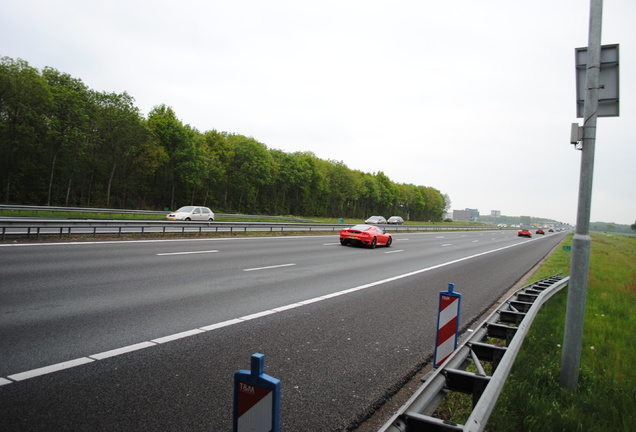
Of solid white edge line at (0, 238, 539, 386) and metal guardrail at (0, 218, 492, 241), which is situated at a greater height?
metal guardrail at (0, 218, 492, 241)

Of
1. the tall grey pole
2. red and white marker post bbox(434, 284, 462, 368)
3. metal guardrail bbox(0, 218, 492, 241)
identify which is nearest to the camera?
the tall grey pole

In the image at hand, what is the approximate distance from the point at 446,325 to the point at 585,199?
6.81ft

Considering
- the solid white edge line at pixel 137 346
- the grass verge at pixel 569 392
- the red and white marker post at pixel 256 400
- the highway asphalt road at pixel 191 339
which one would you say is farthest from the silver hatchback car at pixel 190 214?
the red and white marker post at pixel 256 400

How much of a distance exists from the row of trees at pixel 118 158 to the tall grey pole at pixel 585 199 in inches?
1870

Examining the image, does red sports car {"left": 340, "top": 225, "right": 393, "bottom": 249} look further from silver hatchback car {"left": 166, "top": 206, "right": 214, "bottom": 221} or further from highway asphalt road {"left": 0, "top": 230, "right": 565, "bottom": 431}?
silver hatchback car {"left": 166, "top": 206, "right": 214, "bottom": 221}

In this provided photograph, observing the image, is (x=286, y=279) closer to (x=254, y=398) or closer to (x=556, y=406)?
(x=556, y=406)

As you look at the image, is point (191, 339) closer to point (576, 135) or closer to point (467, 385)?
point (467, 385)

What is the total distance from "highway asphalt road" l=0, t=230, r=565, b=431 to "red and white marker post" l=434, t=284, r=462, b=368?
416 mm

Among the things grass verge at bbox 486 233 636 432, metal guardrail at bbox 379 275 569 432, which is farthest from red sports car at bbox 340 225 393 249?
metal guardrail at bbox 379 275 569 432

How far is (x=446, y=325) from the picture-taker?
15.4 feet

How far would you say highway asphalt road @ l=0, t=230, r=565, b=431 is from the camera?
332 centimetres

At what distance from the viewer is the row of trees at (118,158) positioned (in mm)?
39312

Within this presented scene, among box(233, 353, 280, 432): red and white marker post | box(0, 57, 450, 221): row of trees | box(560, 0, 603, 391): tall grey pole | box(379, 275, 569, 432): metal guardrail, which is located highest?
box(0, 57, 450, 221): row of trees

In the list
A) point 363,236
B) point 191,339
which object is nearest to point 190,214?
point 363,236
